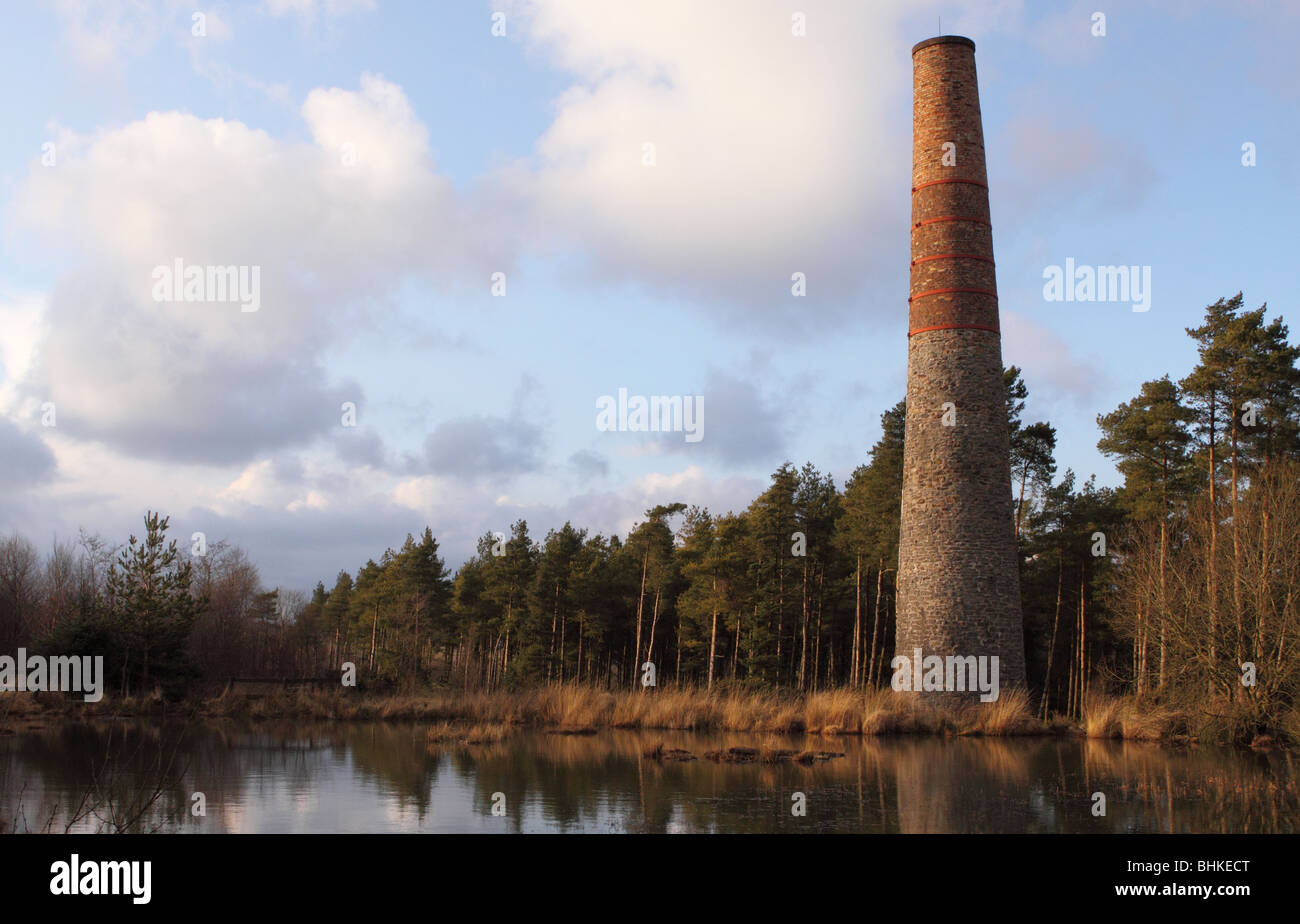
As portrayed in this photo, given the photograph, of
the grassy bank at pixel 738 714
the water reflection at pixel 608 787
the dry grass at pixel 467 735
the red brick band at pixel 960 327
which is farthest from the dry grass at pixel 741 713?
the red brick band at pixel 960 327

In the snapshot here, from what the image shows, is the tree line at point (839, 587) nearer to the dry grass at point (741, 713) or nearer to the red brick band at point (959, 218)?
the dry grass at point (741, 713)

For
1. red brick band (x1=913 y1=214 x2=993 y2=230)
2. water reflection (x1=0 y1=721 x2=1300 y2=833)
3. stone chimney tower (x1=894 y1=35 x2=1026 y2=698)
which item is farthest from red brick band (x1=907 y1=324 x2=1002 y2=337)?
water reflection (x1=0 y1=721 x2=1300 y2=833)

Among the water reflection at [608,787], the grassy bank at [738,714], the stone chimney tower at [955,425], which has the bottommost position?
the grassy bank at [738,714]

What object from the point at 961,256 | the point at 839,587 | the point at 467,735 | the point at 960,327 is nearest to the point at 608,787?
the point at 467,735

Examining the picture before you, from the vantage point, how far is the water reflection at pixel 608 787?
966cm

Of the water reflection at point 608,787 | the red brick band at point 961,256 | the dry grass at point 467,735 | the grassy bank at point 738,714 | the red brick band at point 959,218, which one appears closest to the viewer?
the water reflection at point 608,787

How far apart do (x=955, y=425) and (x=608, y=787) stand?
15160mm

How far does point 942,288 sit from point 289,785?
62.1 feet

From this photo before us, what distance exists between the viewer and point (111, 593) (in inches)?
1027

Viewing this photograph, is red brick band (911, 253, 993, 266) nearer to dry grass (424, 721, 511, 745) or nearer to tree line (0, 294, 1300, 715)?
tree line (0, 294, 1300, 715)

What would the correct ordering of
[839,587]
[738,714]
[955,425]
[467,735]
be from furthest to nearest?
1. [839,587]
2. [955,425]
3. [738,714]
4. [467,735]

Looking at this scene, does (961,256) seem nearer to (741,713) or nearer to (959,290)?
(959,290)

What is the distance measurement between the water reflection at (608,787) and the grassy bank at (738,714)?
2474 millimetres

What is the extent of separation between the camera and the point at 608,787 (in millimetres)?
12516
